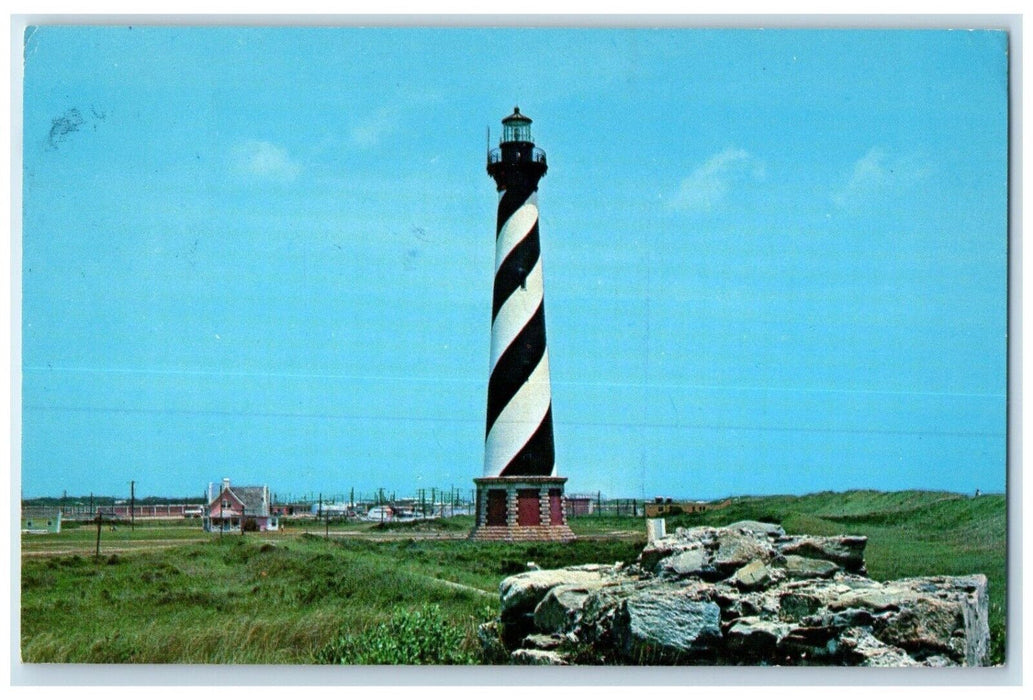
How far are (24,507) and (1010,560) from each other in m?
6.47

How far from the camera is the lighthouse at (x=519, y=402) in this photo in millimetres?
10758

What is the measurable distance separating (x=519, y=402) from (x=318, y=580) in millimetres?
2255

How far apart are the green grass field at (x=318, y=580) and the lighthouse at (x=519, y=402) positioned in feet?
2.07

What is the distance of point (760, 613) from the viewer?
8477mm

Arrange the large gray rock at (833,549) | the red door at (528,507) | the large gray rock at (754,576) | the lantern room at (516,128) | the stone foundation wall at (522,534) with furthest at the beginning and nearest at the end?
the red door at (528,507) → the stone foundation wall at (522,534) → the lantern room at (516,128) → the large gray rock at (833,549) → the large gray rock at (754,576)

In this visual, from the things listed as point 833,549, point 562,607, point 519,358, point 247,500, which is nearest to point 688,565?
point 562,607

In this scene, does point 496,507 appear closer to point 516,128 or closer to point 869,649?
point 516,128

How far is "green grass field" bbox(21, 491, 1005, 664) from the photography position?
29.7ft

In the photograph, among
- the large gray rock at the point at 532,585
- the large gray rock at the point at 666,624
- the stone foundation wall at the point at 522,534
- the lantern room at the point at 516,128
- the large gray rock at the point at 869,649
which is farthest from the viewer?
the stone foundation wall at the point at 522,534

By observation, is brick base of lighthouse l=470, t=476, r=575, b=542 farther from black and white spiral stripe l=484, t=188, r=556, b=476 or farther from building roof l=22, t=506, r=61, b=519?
building roof l=22, t=506, r=61, b=519

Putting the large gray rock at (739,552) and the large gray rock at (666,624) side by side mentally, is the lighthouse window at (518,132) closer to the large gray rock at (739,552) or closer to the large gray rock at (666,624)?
the large gray rock at (739,552)

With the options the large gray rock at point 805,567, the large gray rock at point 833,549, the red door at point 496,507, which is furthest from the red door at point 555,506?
the large gray rock at point 805,567

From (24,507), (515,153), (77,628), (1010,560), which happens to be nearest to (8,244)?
(24,507)

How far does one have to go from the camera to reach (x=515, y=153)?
32.9 ft
